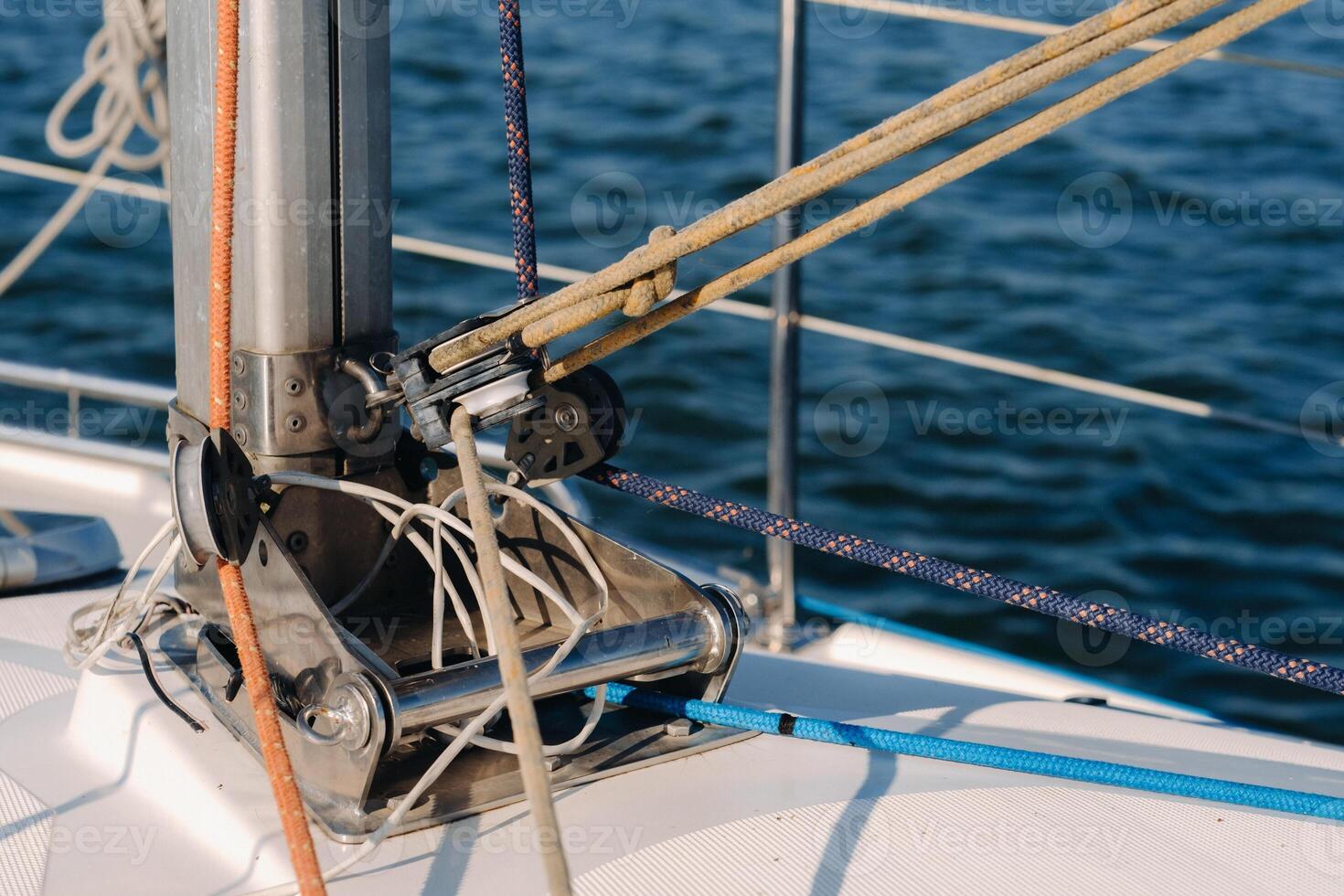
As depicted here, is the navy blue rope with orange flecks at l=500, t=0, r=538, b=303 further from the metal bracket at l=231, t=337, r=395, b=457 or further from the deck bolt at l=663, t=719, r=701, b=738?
the deck bolt at l=663, t=719, r=701, b=738

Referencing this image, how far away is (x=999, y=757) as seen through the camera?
1179 millimetres

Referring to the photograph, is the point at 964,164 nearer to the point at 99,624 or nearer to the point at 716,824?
the point at 716,824

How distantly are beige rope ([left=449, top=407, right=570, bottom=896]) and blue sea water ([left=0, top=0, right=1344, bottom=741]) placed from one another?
82.4 inches

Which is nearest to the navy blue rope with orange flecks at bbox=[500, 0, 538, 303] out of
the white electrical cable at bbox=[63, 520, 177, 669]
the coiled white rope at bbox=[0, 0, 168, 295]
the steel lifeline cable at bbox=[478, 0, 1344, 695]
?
the steel lifeline cable at bbox=[478, 0, 1344, 695]

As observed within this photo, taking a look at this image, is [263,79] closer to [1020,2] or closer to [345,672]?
[345,672]

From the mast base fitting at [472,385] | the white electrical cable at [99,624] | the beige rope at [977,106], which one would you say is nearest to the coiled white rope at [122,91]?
the white electrical cable at [99,624]

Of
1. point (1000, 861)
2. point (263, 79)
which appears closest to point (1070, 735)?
point (1000, 861)

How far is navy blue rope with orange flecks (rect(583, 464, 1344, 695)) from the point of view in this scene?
1157 millimetres

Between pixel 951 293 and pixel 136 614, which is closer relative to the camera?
pixel 136 614

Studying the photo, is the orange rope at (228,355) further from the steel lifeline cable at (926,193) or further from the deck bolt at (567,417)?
the deck bolt at (567,417)

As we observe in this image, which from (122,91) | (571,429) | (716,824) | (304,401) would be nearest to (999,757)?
(716,824)

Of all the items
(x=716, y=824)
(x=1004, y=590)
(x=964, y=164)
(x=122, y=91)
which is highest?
(x=964, y=164)

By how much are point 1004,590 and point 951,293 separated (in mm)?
3486

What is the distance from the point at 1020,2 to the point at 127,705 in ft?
15.6
